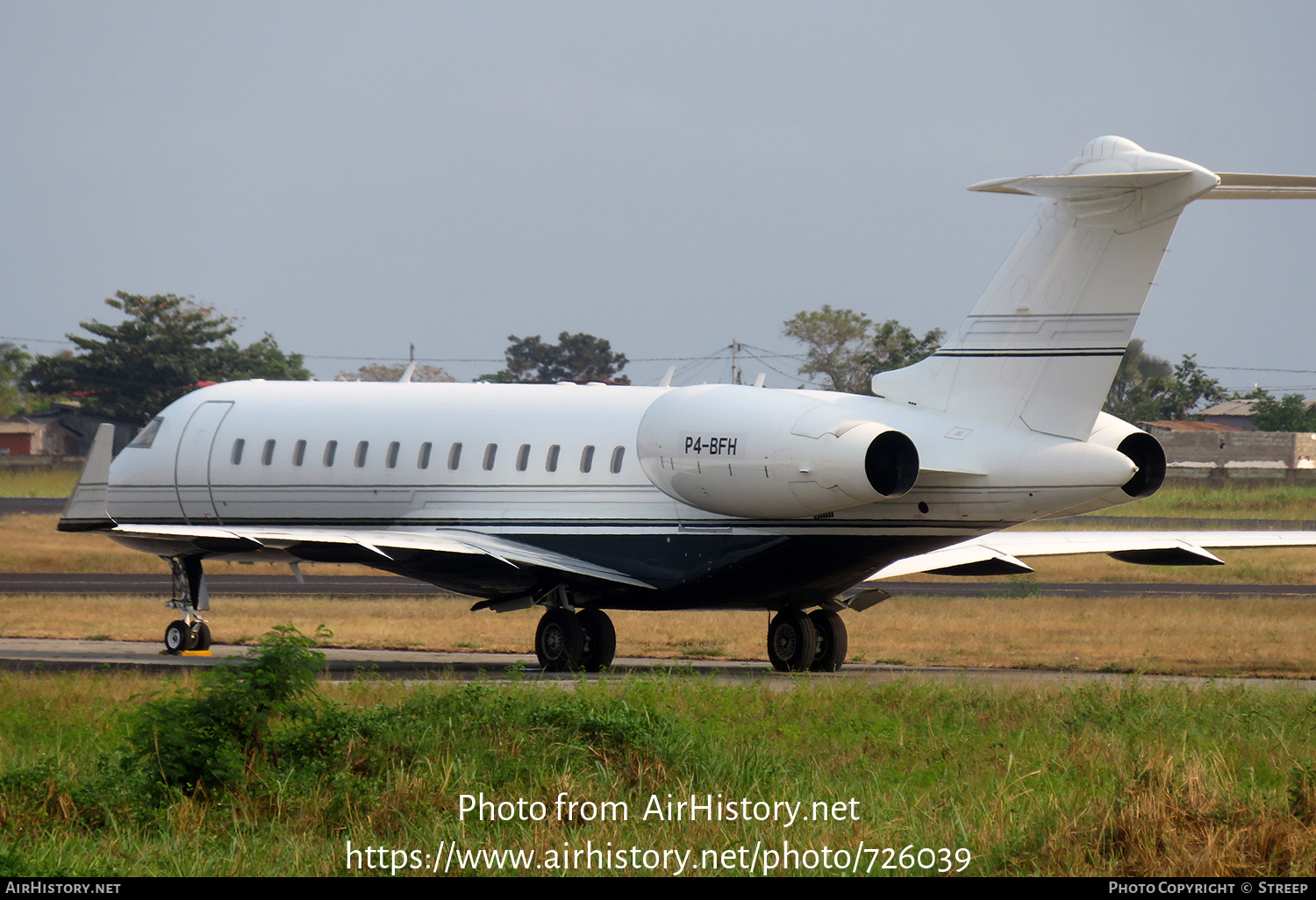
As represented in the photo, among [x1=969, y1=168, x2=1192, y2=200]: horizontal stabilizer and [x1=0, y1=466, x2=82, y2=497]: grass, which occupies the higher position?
[x1=969, y1=168, x2=1192, y2=200]: horizontal stabilizer

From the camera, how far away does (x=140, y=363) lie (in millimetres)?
86125

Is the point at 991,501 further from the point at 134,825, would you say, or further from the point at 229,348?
the point at 229,348

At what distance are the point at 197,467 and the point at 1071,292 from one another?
13167 mm

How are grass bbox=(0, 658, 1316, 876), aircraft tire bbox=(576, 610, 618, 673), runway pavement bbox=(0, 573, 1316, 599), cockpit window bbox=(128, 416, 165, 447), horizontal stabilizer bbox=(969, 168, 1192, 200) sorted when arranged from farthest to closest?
runway pavement bbox=(0, 573, 1316, 599), cockpit window bbox=(128, 416, 165, 447), aircraft tire bbox=(576, 610, 618, 673), horizontal stabilizer bbox=(969, 168, 1192, 200), grass bbox=(0, 658, 1316, 876)

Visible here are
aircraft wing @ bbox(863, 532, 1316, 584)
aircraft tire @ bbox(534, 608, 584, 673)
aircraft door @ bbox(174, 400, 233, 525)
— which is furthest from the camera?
aircraft door @ bbox(174, 400, 233, 525)

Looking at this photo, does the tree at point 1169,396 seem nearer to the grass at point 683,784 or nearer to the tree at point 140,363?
the tree at point 140,363

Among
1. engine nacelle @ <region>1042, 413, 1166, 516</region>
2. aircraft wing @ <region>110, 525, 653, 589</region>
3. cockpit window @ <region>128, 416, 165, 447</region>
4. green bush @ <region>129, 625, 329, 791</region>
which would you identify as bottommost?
green bush @ <region>129, 625, 329, 791</region>

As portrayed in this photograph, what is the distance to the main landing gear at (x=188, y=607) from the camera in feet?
70.6

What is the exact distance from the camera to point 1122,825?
8234 millimetres

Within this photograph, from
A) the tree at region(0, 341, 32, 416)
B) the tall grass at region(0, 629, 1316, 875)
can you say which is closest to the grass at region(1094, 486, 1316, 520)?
the tall grass at region(0, 629, 1316, 875)

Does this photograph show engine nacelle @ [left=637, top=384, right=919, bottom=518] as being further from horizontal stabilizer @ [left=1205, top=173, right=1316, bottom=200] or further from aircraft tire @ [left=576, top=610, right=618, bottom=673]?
horizontal stabilizer @ [left=1205, top=173, right=1316, bottom=200]

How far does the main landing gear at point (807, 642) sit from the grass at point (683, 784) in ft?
19.9

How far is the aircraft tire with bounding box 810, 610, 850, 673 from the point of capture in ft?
65.8

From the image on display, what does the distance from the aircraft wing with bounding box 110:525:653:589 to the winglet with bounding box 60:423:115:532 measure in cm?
249
